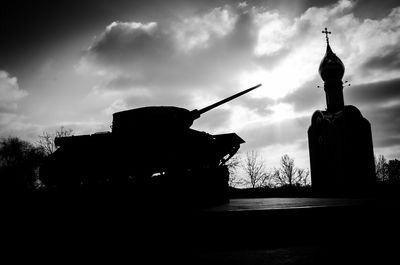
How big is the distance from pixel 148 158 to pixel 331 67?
38.8m

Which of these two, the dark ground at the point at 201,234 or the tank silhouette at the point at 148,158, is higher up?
the tank silhouette at the point at 148,158

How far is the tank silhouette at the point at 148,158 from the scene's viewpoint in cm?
725

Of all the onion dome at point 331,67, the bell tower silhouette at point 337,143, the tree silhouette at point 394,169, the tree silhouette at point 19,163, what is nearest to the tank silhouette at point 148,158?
the tree silhouette at point 19,163

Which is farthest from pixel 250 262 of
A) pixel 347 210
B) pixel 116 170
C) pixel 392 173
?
pixel 392 173

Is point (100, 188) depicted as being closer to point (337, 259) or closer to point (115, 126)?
point (115, 126)

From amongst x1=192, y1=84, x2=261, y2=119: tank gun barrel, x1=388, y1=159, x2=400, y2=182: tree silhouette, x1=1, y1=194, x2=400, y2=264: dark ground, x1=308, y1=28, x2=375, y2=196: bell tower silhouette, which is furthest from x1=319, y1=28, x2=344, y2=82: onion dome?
x1=388, y1=159, x2=400, y2=182: tree silhouette

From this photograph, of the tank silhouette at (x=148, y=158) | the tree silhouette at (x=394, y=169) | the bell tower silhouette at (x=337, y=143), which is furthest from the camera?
the tree silhouette at (x=394, y=169)

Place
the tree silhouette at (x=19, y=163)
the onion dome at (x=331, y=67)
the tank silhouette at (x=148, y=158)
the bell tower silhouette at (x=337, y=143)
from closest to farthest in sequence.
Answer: the tank silhouette at (x=148, y=158)
the tree silhouette at (x=19, y=163)
the bell tower silhouette at (x=337, y=143)
the onion dome at (x=331, y=67)

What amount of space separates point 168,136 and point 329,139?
3748cm

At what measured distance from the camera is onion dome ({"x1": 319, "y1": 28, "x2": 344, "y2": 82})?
40.0m

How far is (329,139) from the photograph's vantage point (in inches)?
1590

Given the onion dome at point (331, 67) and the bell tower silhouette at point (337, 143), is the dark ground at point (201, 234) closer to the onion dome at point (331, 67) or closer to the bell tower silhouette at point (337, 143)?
the bell tower silhouette at point (337, 143)

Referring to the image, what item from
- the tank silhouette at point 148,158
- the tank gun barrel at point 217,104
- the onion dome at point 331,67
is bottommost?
the tank silhouette at point 148,158

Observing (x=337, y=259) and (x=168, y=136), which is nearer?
(x=337, y=259)
